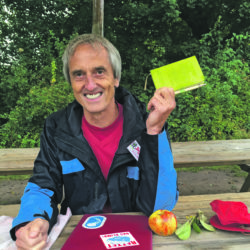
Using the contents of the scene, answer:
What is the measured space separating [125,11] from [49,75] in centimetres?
247

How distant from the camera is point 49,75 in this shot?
245 inches

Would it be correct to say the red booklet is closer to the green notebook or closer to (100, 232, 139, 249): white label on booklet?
(100, 232, 139, 249): white label on booklet

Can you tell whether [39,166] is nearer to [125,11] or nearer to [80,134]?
[80,134]

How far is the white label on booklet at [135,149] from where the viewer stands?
1.53m

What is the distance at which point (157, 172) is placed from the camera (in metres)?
1.43

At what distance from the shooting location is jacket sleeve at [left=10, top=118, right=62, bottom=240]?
4.16ft

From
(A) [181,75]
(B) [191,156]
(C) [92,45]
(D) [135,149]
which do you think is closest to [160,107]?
(A) [181,75]

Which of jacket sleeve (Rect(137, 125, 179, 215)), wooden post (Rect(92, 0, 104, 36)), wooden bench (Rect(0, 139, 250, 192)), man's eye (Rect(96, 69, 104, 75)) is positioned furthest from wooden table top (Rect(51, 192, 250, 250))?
wooden post (Rect(92, 0, 104, 36))

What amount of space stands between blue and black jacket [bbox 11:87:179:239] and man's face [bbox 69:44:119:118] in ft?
0.52

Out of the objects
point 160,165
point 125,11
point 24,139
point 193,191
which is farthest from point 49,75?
point 160,165

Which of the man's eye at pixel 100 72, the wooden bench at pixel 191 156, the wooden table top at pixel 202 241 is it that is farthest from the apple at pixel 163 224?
the wooden bench at pixel 191 156

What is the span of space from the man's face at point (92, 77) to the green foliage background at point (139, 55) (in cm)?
393

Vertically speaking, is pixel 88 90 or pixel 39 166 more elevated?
pixel 88 90

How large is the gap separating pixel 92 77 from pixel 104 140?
1.30 ft
